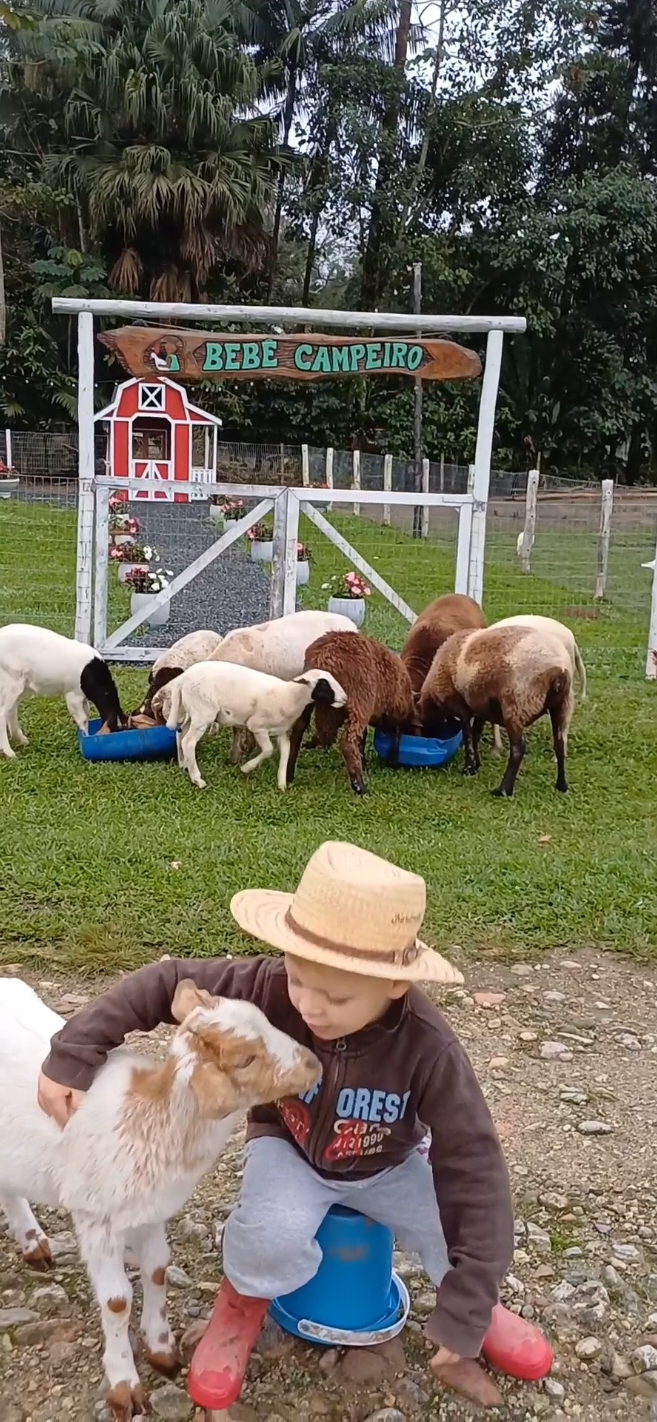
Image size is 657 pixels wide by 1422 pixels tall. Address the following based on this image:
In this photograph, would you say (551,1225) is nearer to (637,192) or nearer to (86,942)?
(86,942)

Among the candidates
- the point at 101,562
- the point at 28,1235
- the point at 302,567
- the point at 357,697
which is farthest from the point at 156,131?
the point at 28,1235

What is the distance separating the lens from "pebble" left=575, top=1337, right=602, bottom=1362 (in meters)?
2.44

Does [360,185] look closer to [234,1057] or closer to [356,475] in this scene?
[356,475]

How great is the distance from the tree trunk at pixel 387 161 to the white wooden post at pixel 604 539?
1858 cm

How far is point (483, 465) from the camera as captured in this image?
29.6ft

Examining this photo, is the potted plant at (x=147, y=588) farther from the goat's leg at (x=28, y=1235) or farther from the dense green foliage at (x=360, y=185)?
the dense green foliage at (x=360, y=185)

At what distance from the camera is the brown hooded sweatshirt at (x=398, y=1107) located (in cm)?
221

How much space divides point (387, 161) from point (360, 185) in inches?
35.6

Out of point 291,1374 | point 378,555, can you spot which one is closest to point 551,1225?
point 291,1374

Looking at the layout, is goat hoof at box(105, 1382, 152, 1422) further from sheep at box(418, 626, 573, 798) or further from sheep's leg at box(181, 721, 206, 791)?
sheep at box(418, 626, 573, 798)

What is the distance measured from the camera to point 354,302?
3212 centimetres

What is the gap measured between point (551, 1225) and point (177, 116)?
28987 mm

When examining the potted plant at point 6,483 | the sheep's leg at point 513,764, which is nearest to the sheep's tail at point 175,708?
the sheep's leg at point 513,764

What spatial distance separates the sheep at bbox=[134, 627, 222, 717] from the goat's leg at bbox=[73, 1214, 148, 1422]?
5.08 m
